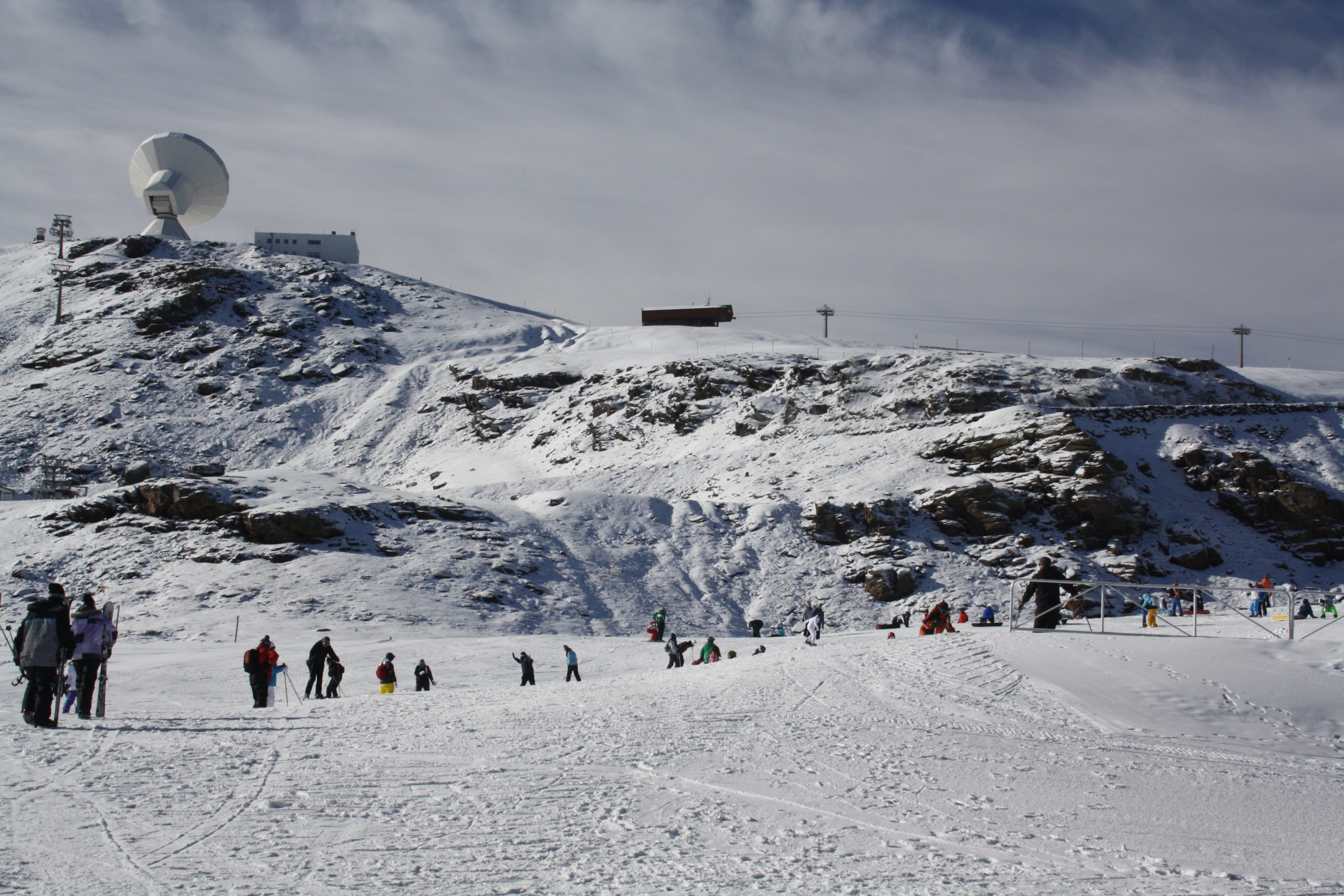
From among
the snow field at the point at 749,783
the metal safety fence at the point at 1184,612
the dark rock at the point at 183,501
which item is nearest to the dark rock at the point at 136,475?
the dark rock at the point at 183,501

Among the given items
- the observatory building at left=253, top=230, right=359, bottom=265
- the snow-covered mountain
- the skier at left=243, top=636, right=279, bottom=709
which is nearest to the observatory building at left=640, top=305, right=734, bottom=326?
the snow-covered mountain

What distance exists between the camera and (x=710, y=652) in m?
20.9

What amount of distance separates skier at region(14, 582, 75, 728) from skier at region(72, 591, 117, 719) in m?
0.39

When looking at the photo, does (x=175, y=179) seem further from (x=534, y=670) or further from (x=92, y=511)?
(x=534, y=670)

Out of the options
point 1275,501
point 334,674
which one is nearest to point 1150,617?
point 334,674

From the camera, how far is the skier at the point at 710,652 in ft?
68.2

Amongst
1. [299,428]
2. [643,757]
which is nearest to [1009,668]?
[643,757]

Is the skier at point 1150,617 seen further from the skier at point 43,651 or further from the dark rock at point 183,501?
the dark rock at point 183,501

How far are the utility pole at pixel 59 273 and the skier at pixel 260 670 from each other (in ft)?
236

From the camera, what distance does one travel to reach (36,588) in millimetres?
29734

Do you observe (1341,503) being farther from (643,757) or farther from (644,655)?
(643,757)

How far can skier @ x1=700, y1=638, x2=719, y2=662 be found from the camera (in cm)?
2078

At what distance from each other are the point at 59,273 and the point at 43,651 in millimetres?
81268

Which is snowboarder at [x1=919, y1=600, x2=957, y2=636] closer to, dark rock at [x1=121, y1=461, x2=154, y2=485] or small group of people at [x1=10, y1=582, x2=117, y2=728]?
small group of people at [x1=10, y1=582, x2=117, y2=728]
